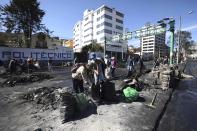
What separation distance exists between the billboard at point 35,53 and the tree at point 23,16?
1205 centimetres

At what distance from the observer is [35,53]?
31.3 metres

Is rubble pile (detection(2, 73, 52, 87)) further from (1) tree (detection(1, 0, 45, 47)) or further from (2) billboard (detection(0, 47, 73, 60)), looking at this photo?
(1) tree (detection(1, 0, 45, 47))

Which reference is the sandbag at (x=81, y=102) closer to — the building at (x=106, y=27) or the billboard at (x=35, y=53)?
the billboard at (x=35, y=53)

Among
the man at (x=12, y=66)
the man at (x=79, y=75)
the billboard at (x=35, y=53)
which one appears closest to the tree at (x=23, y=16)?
the billboard at (x=35, y=53)

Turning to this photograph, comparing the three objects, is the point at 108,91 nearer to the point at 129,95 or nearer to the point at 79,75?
the point at 129,95

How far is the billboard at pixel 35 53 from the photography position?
27.9 metres

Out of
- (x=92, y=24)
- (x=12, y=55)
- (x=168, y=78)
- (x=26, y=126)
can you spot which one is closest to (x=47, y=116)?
(x=26, y=126)

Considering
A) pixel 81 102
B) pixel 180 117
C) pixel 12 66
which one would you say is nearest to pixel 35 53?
pixel 12 66

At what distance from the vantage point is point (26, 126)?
630cm

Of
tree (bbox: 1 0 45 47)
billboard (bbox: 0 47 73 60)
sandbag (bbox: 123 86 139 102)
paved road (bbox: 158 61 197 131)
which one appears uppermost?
tree (bbox: 1 0 45 47)

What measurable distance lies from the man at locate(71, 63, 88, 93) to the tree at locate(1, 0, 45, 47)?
3872 centimetres

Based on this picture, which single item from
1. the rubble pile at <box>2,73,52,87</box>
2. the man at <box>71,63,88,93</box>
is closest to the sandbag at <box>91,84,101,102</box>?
the man at <box>71,63,88,93</box>

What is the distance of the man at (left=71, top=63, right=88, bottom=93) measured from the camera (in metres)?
7.49

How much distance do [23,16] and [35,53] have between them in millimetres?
16849
